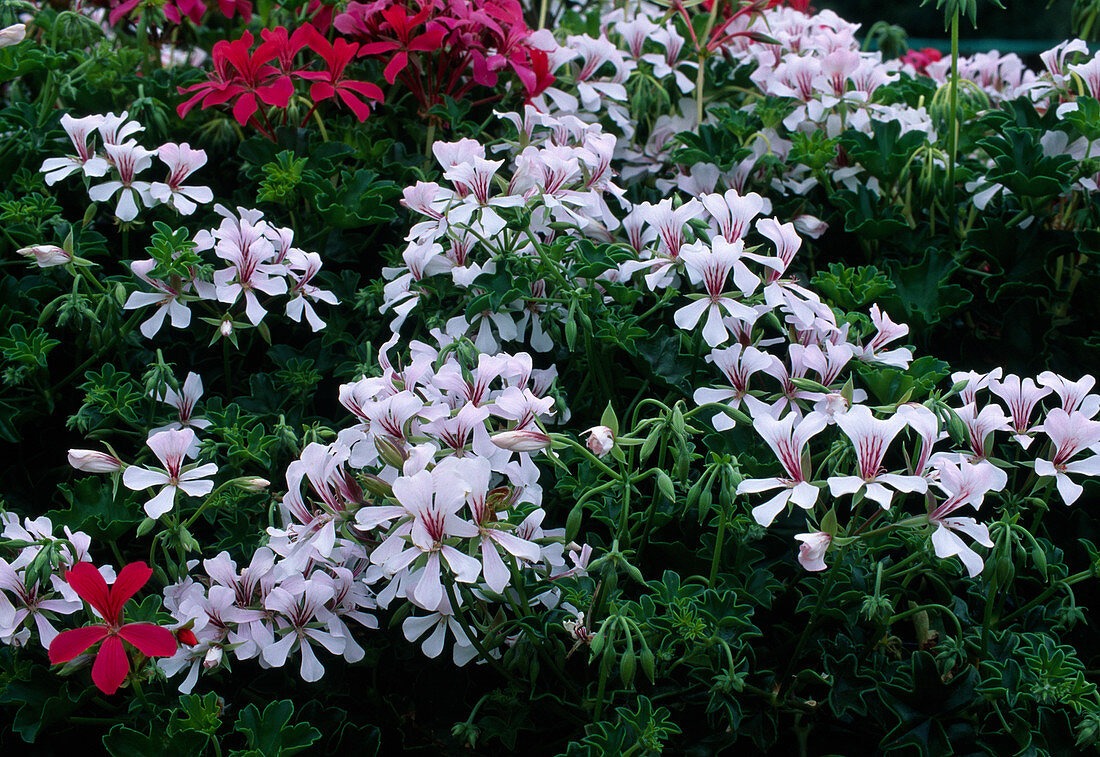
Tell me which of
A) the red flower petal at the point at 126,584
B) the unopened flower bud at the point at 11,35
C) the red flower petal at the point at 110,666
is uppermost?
the unopened flower bud at the point at 11,35

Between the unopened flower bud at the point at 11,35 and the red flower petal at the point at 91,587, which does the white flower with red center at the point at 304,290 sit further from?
the unopened flower bud at the point at 11,35

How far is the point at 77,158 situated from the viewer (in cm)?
Answer: 175

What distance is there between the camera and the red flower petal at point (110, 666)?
121 centimetres

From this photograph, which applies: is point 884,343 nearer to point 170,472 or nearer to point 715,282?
point 715,282

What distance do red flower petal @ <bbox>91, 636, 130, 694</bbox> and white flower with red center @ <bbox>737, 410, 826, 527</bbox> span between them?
2.62 ft

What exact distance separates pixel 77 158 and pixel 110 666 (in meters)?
0.97

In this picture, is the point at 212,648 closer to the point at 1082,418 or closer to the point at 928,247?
the point at 1082,418

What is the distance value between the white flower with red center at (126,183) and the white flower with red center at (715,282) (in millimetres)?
964

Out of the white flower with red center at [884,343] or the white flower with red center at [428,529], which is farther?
the white flower with red center at [884,343]

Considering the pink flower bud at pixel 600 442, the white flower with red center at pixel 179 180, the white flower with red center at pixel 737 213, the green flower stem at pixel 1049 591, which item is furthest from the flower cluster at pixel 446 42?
the green flower stem at pixel 1049 591

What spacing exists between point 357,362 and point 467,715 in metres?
0.62

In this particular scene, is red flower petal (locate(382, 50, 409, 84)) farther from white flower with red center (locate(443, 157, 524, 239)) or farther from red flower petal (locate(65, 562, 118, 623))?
red flower petal (locate(65, 562, 118, 623))

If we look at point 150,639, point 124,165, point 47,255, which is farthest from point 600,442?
point 124,165

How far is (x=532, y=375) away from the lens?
1.53 metres
